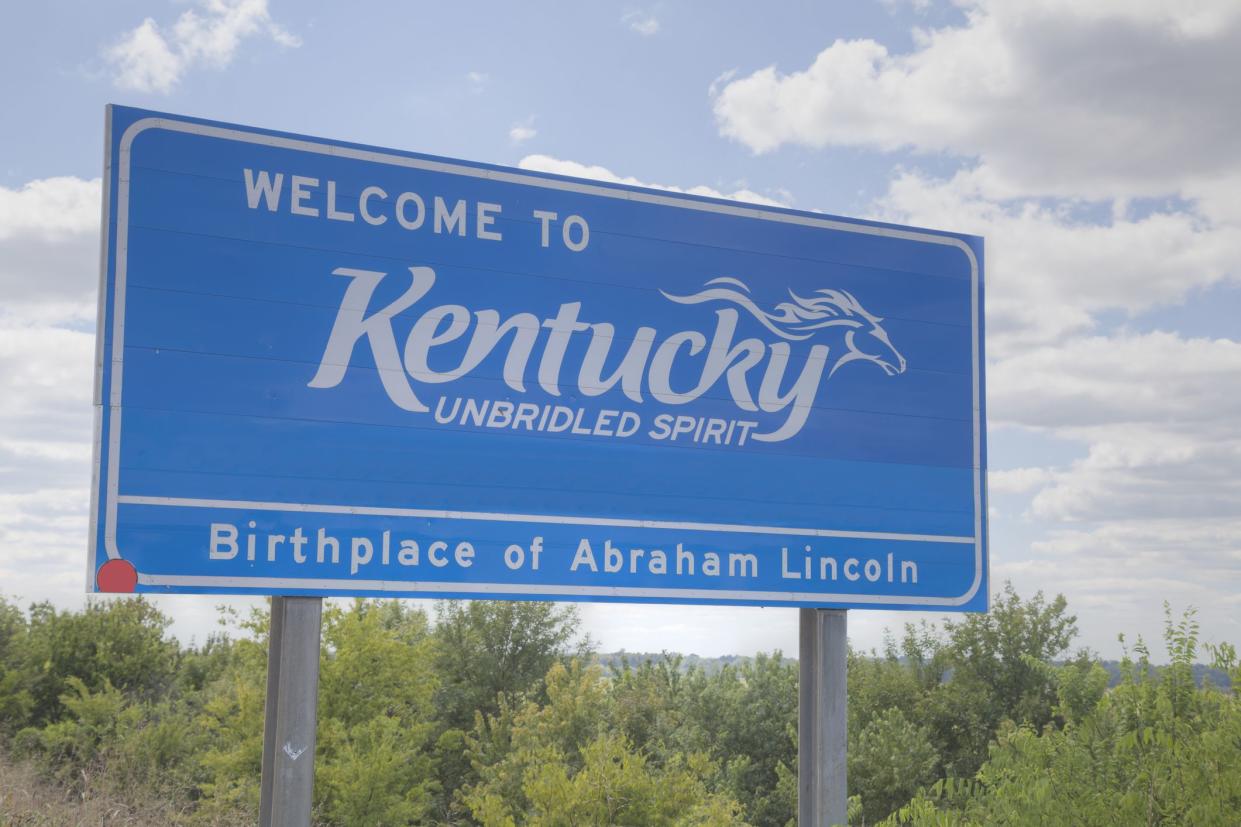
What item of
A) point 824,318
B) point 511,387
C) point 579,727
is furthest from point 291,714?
point 579,727

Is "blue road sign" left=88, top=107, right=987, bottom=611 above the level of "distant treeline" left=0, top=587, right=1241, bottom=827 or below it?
above

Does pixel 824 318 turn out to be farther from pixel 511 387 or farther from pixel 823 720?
pixel 823 720

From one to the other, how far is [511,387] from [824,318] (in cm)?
254

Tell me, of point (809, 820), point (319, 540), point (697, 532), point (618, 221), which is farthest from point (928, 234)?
point (319, 540)

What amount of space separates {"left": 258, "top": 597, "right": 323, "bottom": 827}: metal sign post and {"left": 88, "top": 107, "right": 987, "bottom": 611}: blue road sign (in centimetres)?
29

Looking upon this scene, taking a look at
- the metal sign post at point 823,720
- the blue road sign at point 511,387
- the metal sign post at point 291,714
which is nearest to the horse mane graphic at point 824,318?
the blue road sign at point 511,387

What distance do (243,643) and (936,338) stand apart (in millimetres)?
13568

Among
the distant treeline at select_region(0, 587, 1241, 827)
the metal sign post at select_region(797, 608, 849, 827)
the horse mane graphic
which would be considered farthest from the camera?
the horse mane graphic

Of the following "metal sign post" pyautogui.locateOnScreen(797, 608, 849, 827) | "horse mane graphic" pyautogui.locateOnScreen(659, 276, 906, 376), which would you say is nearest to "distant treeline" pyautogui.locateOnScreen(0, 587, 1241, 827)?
"metal sign post" pyautogui.locateOnScreen(797, 608, 849, 827)

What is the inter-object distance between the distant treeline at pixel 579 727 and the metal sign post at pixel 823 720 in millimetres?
1063

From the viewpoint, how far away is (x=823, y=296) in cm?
822

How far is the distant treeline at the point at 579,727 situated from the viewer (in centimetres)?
537

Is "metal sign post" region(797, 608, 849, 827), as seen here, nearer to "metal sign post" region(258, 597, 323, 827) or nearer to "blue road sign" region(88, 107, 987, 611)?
"blue road sign" region(88, 107, 987, 611)

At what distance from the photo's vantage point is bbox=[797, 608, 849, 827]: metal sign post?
777 centimetres
